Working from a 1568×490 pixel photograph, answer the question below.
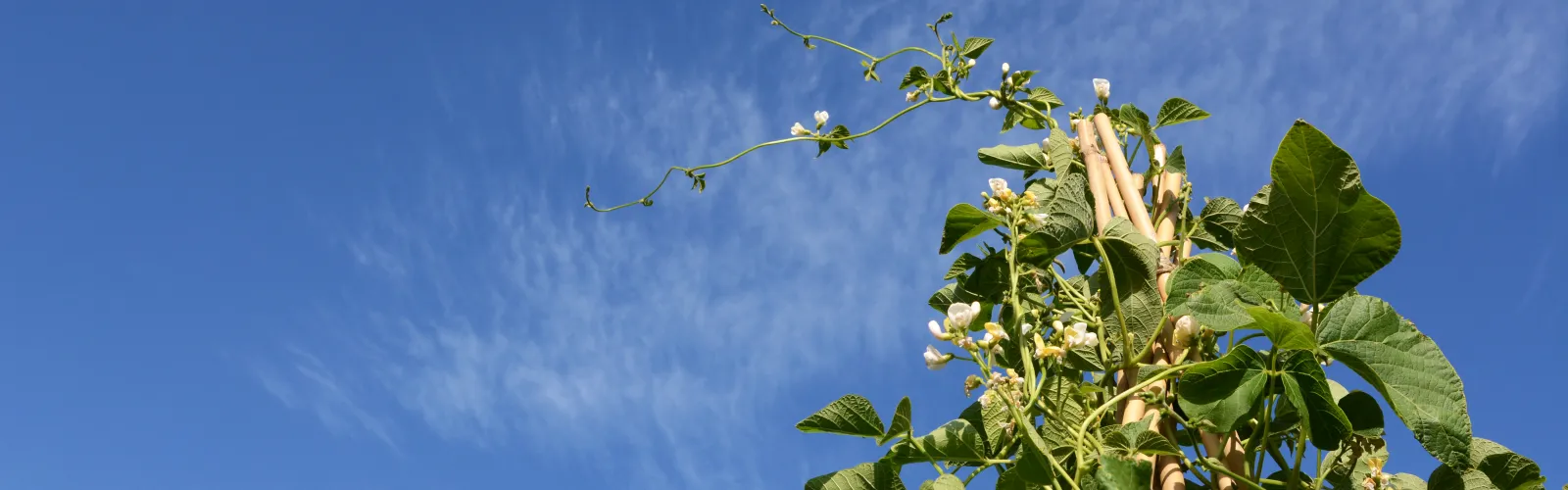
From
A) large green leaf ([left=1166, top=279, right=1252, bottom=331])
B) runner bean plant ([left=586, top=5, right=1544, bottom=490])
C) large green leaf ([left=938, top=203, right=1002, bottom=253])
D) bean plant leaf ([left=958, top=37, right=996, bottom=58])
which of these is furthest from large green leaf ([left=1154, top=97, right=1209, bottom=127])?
large green leaf ([left=1166, top=279, right=1252, bottom=331])

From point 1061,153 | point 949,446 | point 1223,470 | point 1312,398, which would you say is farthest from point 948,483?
point 1061,153

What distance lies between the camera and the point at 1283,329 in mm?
1243

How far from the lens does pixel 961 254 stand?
6.15 ft

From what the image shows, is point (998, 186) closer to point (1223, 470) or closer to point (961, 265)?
point (961, 265)

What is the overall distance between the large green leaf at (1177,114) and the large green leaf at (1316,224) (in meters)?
0.97

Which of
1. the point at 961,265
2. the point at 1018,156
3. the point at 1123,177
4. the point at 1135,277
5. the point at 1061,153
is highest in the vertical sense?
the point at 1018,156

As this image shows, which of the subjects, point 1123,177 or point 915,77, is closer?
point 1123,177

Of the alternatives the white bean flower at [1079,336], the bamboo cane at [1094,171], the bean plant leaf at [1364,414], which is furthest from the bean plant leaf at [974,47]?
the bean plant leaf at [1364,414]

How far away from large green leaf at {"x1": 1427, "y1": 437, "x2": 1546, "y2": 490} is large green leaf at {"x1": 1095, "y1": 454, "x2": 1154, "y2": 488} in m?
0.57

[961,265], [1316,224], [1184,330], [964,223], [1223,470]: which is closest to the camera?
[1316,224]

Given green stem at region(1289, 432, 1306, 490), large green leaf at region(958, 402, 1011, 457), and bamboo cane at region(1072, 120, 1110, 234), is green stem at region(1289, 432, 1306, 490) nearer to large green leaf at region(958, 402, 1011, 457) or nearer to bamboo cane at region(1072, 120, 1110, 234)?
large green leaf at region(958, 402, 1011, 457)

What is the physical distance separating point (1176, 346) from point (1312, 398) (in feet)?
A: 0.89

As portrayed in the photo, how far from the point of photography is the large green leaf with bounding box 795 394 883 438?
162 centimetres

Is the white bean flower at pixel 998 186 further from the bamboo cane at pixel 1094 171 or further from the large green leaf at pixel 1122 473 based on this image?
the large green leaf at pixel 1122 473
